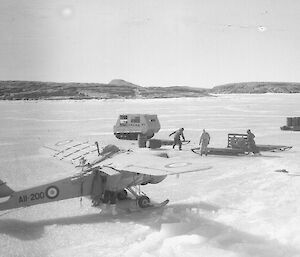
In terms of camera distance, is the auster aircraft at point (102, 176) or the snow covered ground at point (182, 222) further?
the auster aircraft at point (102, 176)

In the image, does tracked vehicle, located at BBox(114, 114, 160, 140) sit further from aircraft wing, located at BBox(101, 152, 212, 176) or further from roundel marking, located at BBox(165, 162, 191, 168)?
roundel marking, located at BBox(165, 162, 191, 168)

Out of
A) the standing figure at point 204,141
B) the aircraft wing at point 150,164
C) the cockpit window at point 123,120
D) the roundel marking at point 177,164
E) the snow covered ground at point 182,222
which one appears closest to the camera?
the snow covered ground at point 182,222

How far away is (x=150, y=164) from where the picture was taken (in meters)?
10.3

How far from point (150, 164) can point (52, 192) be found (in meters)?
3.05

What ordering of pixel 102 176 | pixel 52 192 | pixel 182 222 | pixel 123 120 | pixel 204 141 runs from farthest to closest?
1. pixel 123 120
2. pixel 204 141
3. pixel 102 176
4. pixel 52 192
5. pixel 182 222

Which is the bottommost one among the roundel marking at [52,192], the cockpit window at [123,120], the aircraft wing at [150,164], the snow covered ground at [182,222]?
the snow covered ground at [182,222]

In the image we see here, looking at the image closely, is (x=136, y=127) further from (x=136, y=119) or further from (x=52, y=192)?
(x=52, y=192)

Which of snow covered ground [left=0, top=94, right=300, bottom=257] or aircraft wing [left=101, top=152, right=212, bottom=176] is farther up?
aircraft wing [left=101, top=152, right=212, bottom=176]

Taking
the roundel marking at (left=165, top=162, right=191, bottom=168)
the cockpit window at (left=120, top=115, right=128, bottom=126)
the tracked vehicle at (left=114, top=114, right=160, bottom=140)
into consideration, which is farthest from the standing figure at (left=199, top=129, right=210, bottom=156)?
the roundel marking at (left=165, top=162, right=191, bottom=168)

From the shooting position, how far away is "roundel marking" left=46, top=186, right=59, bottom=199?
10.7m

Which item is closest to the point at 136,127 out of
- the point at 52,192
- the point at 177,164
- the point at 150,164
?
the point at 52,192

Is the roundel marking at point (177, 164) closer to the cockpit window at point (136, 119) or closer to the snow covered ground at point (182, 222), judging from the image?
the snow covered ground at point (182, 222)

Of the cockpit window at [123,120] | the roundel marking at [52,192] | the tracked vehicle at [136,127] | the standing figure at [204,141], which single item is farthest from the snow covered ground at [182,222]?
the cockpit window at [123,120]

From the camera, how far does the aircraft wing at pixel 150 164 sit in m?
9.53
